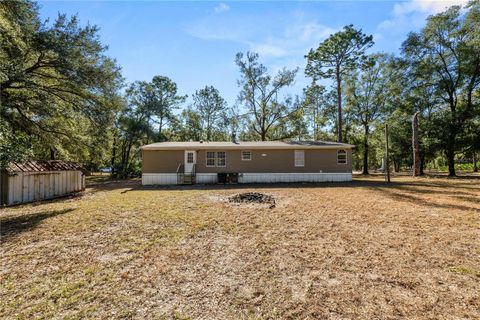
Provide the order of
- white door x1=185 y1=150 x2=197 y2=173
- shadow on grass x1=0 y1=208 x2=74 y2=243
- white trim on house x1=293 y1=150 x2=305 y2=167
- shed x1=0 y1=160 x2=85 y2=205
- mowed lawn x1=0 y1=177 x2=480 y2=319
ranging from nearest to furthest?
mowed lawn x1=0 y1=177 x2=480 y2=319, shadow on grass x1=0 y1=208 x2=74 y2=243, shed x1=0 y1=160 x2=85 y2=205, white door x1=185 y1=150 x2=197 y2=173, white trim on house x1=293 y1=150 x2=305 y2=167

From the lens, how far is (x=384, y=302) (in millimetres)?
2658

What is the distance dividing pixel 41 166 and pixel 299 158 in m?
14.6

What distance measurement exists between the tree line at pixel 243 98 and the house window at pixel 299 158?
696 centimetres

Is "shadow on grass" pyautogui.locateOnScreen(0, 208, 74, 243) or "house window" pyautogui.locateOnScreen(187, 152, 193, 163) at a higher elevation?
"house window" pyautogui.locateOnScreen(187, 152, 193, 163)

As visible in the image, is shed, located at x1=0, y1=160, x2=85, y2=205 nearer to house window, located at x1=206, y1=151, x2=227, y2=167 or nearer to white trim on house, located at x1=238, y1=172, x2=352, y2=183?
house window, located at x1=206, y1=151, x2=227, y2=167

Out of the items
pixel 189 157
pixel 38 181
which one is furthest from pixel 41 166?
pixel 189 157

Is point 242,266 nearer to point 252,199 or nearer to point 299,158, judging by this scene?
point 252,199

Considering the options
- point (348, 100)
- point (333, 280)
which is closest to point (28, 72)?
point (333, 280)

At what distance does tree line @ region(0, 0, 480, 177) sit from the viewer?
9.55 metres

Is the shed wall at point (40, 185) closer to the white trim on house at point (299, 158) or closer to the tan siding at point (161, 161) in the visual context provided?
the tan siding at point (161, 161)

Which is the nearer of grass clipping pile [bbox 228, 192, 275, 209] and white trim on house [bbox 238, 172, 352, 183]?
grass clipping pile [bbox 228, 192, 275, 209]

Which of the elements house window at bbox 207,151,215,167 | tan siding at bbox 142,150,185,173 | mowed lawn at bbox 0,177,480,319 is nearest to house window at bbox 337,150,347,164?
house window at bbox 207,151,215,167

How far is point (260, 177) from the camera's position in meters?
16.2

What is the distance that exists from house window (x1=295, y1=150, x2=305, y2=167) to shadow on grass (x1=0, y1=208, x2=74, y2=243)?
13254 mm
